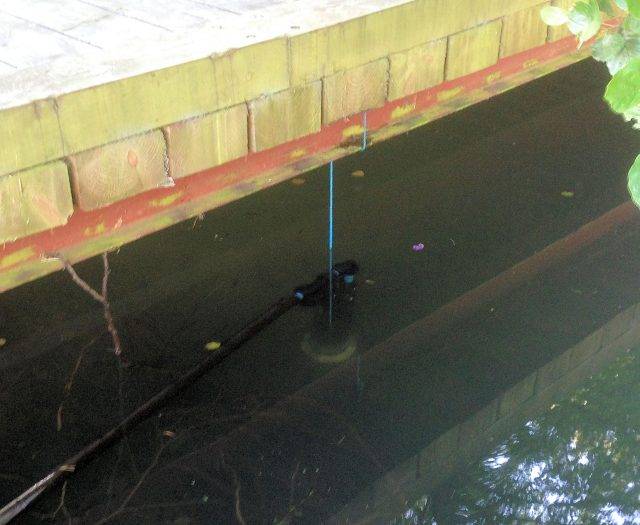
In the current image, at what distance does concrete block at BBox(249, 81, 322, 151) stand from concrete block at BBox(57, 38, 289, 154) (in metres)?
0.03

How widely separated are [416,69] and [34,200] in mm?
1197

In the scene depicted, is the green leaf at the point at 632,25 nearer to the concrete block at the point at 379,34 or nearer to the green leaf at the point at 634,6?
the green leaf at the point at 634,6

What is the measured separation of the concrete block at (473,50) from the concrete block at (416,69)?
0.13 feet

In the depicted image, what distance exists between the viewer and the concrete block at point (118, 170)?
5.76ft

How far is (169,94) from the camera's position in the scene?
1.85m

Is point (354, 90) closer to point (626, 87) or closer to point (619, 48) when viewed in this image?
point (619, 48)

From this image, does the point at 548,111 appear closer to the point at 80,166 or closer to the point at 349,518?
the point at 349,518

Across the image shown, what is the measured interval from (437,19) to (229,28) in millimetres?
632

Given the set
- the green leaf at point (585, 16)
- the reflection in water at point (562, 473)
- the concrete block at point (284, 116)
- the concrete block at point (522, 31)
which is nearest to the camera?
the green leaf at point (585, 16)

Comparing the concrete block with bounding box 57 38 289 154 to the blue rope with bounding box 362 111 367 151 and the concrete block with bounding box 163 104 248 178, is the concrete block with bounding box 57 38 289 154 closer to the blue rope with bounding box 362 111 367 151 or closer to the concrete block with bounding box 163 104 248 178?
the concrete block with bounding box 163 104 248 178

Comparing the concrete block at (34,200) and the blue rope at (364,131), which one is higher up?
the concrete block at (34,200)

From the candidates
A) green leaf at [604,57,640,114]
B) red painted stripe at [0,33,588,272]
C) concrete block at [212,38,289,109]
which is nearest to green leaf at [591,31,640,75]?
green leaf at [604,57,640,114]

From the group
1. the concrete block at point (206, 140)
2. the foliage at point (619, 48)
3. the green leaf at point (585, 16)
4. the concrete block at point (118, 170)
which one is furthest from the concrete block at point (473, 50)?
the green leaf at point (585, 16)

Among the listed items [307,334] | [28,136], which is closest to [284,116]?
[28,136]
